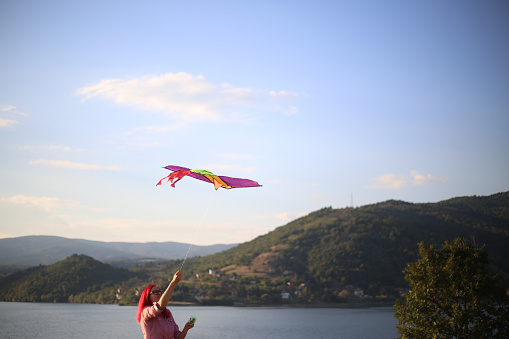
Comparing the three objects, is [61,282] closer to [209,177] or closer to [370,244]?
[370,244]

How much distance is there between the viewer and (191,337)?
74438mm

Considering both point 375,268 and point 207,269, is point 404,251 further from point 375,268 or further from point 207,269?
point 207,269

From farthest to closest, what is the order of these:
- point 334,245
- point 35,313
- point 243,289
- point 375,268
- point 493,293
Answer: point 334,245, point 375,268, point 243,289, point 35,313, point 493,293

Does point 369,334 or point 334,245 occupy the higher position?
point 334,245

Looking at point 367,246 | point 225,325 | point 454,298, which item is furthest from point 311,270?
point 454,298

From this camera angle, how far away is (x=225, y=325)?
89562 mm

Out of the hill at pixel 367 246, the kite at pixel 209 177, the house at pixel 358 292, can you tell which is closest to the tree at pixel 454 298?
the kite at pixel 209 177

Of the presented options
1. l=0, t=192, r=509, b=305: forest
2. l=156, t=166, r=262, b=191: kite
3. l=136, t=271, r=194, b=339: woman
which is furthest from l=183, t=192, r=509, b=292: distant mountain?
l=136, t=271, r=194, b=339: woman

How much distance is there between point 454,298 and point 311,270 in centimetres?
13456

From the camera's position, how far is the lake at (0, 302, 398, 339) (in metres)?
76.0

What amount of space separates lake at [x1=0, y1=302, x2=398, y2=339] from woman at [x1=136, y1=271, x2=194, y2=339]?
70720 millimetres

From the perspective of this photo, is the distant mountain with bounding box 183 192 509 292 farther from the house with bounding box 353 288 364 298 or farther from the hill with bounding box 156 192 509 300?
the house with bounding box 353 288 364 298

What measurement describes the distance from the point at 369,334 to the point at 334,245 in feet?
324

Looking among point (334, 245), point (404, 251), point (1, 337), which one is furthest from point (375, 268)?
point (1, 337)
